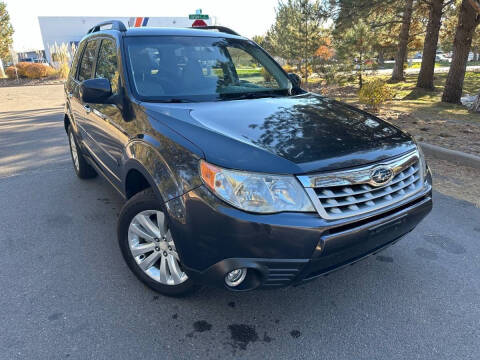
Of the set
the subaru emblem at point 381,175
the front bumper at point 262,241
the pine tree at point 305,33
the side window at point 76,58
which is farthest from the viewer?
the pine tree at point 305,33

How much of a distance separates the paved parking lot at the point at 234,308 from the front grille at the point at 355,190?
2.72ft

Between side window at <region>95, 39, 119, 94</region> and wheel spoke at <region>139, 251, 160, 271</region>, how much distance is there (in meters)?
1.39

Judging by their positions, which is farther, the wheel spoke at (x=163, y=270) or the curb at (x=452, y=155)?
the curb at (x=452, y=155)

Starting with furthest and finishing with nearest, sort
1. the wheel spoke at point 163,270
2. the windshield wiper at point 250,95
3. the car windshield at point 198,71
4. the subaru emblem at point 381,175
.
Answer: the windshield wiper at point 250,95 → the car windshield at point 198,71 → the wheel spoke at point 163,270 → the subaru emblem at point 381,175

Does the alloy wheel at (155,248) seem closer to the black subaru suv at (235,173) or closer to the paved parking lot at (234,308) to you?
the black subaru suv at (235,173)

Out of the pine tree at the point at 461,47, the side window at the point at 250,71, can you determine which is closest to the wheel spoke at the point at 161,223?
the side window at the point at 250,71

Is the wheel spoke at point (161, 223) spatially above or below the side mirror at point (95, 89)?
below

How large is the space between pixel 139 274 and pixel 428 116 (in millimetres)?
8630

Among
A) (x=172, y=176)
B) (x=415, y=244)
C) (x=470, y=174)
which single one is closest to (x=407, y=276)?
(x=415, y=244)

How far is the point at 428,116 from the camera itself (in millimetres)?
8891

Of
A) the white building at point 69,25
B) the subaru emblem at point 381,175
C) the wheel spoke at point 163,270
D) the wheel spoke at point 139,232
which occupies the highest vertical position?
the white building at point 69,25

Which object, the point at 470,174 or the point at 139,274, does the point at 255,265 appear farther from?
the point at 470,174

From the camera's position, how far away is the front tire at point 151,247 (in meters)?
2.34

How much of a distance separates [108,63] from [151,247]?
183 centimetres
